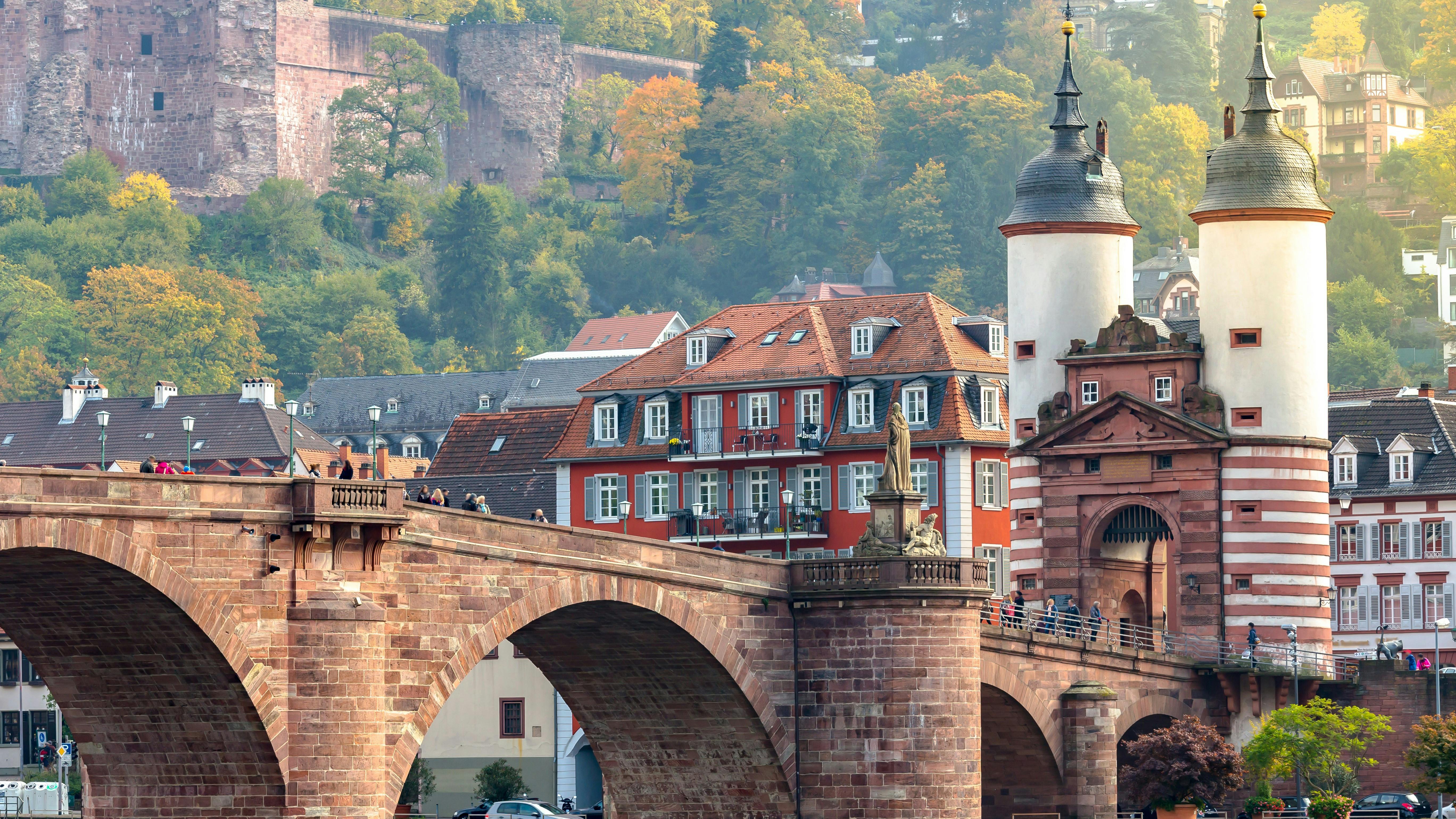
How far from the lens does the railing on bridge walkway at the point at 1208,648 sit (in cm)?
7775

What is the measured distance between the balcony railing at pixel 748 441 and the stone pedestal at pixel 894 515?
22.9m

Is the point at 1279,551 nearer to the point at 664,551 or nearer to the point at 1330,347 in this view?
the point at 664,551

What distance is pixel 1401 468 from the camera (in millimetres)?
93375

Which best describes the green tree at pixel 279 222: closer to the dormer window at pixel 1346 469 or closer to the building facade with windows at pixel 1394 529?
the building facade with windows at pixel 1394 529

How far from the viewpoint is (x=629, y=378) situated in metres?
96.8

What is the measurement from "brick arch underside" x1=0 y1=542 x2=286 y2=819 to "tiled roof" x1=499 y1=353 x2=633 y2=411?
74.3 m

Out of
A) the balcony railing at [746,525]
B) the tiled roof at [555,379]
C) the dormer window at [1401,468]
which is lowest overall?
the balcony railing at [746,525]

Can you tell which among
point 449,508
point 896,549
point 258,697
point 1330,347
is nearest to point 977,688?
point 896,549

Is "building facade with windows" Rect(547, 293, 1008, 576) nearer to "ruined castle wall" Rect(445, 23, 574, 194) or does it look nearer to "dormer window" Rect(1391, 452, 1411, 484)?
"dormer window" Rect(1391, 452, 1411, 484)

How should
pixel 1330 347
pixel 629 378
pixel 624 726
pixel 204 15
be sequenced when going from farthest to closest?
pixel 204 15
pixel 1330 347
pixel 629 378
pixel 624 726

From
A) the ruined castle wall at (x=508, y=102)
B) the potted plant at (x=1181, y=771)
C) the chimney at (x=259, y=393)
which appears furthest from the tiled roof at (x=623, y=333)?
the potted plant at (x=1181, y=771)

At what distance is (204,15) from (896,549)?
4683 inches

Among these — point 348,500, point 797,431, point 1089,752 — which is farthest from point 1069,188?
point 348,500

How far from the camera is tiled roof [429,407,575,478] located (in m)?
105
